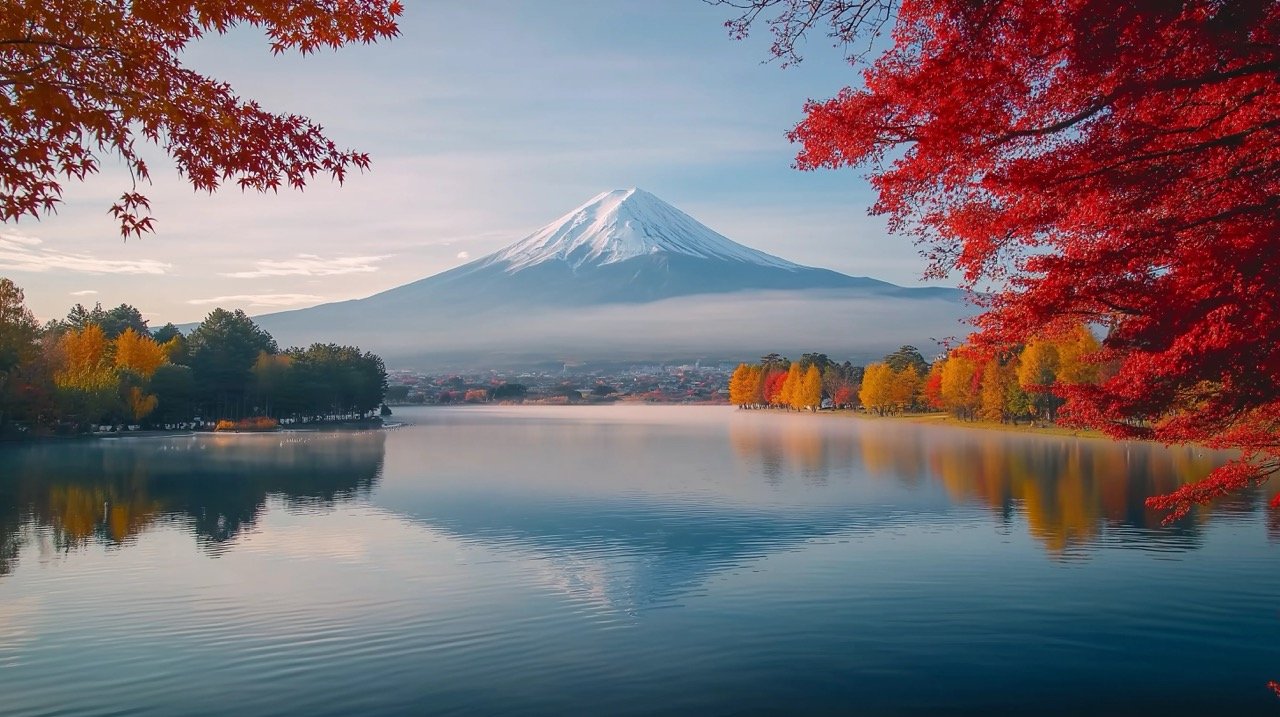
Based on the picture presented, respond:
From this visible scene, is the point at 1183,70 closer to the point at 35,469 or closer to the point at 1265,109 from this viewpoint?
the point at 1265,109

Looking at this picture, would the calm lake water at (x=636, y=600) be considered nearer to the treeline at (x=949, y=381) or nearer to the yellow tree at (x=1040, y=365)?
the treeline at (x=949, y=381)

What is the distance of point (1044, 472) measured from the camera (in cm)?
3450

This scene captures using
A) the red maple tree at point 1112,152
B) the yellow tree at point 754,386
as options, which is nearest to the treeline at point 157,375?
the red maple tree at point 1112,152

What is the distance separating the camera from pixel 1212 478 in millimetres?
8984

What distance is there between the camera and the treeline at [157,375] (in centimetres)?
5025

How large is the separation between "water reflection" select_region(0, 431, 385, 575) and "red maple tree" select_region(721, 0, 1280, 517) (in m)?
17.0

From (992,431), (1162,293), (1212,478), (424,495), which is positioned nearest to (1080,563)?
(1212,478)

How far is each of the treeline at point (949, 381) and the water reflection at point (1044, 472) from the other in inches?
130

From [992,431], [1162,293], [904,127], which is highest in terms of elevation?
[904,127]

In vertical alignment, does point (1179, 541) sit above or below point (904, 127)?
below

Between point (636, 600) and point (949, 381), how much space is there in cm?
6837

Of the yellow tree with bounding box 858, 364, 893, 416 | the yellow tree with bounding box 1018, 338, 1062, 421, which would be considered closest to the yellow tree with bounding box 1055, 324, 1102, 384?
the yellow tree with bounding box 1018, 338, 1062, 421

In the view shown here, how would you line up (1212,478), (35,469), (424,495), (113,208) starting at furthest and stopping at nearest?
(35,469)
(424,495)
(1212,478)
(113,208)

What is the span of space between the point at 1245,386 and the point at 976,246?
2355 mm
